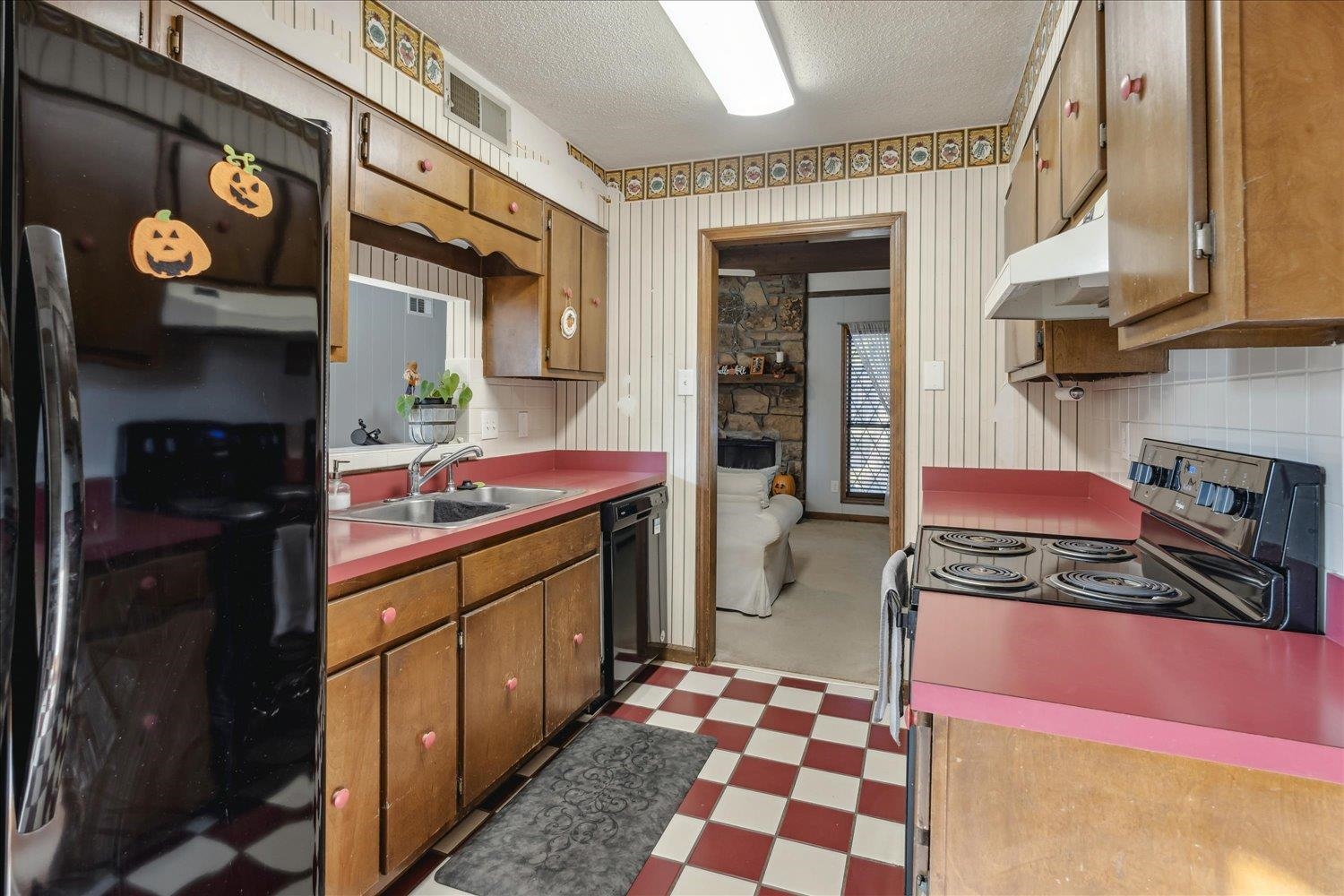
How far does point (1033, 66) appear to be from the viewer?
2262 millimetres

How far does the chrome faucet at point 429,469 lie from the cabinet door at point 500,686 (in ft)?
1.94

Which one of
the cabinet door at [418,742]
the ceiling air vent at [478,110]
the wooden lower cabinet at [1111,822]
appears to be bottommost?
the cabinet door at [418,742]

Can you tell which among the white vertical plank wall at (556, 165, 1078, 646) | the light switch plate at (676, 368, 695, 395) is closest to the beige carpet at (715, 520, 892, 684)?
the white vertical plank wall at (556, 165, 1078, 646)

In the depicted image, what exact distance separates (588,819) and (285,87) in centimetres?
218

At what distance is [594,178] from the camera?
333 centimetres

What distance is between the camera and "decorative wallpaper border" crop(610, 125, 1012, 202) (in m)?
2.89

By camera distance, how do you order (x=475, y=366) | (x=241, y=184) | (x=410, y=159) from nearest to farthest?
(x=241, y=184), (x=410, y=159), (x=475, y=366)

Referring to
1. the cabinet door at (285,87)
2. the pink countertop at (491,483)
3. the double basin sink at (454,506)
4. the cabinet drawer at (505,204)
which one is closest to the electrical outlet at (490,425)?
the pink countertop at (491,483)

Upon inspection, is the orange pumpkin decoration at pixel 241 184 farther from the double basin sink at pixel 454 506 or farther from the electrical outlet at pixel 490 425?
the electrical outlet at pixel 490 425

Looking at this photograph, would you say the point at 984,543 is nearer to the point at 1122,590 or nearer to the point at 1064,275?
the point at 1122,590

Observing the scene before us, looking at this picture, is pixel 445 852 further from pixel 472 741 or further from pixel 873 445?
pixel 873 445

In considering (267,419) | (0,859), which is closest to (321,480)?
(267,419)

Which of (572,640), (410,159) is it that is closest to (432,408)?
(410,159)

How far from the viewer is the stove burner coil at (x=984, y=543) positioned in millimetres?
1686
